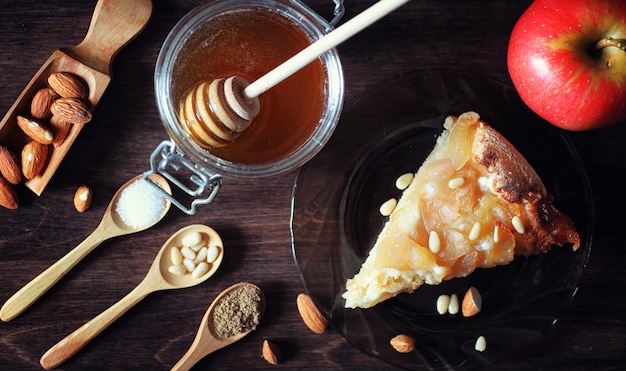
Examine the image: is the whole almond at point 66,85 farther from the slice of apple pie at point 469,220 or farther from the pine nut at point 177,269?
the slice of apple pie at point 469,220

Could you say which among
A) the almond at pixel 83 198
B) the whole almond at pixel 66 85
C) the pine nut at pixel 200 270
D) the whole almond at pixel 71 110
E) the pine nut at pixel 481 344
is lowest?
the pine nut at pixel 481 344

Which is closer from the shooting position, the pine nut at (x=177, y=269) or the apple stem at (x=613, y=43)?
the apple stem at (x=613, y=43)

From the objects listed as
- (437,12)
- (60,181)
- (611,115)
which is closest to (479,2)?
(437,12)

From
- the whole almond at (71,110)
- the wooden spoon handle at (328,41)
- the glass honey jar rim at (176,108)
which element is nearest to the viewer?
the wooden spoon handle at (328,41)

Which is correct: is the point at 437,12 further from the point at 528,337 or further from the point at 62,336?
the point at 62,336

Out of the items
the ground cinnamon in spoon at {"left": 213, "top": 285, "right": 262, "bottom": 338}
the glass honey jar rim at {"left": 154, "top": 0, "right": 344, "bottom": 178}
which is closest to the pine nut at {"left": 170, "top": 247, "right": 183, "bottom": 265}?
the ground cinnamon in spoon at {"left": 213, "top": 285, "right": 262, "bottom": 338}

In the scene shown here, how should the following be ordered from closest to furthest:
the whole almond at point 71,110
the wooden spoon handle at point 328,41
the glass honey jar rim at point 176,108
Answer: the wooden spoon handle at point 328,41 < the glass honey jar rim at point 176,108 < the whole almond at point 71,110

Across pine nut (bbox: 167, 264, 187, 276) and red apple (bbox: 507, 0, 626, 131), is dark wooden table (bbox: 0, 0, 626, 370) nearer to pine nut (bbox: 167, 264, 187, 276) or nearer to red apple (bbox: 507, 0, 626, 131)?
pine nut (bbox: 167, 264, 187, 276)

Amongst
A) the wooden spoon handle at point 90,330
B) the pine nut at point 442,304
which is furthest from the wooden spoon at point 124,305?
the pine nut at point 442,304

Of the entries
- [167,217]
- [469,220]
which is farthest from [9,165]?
[469,220]
